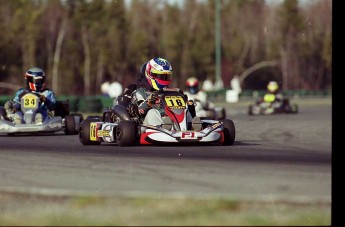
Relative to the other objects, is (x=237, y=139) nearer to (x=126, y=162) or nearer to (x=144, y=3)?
(x=126, y=162)

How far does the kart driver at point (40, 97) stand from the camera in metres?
17.7

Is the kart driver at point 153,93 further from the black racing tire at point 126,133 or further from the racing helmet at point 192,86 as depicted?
the racing helmet at point 192,86

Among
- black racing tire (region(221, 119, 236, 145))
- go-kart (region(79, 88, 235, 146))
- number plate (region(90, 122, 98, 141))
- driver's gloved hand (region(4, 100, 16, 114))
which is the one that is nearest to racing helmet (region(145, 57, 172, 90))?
go-kart (region(79, 88, 235, 146))

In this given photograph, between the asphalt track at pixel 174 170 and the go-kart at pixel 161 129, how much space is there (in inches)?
5.8

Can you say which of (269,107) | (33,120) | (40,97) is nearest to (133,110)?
(33,120)

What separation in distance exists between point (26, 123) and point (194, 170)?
8.19 m

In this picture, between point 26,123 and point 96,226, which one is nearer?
point 96,226

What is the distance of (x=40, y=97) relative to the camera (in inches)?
703

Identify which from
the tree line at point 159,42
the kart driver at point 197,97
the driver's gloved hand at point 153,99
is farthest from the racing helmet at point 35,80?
the tree line at point 159,42

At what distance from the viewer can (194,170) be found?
993 centimetres

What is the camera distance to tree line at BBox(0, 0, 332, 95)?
60.7m

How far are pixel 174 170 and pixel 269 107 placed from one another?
21.0 m

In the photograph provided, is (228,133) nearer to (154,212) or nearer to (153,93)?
(153,93)

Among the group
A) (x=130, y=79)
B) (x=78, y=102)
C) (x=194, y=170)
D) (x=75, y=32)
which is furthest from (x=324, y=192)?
(x=130, y=79)
